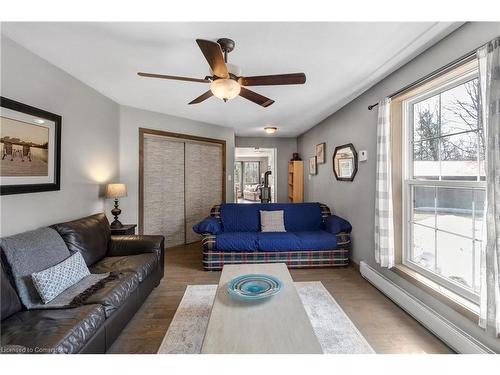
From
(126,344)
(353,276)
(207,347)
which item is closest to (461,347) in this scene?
(353,276)

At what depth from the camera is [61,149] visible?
2443 mm

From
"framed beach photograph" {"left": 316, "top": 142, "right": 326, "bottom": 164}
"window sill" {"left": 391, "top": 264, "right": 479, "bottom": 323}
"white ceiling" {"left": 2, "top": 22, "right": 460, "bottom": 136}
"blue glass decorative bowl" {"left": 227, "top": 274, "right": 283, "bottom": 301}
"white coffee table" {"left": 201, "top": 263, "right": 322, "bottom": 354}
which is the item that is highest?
"white ceiling" {"left": 2, "top": 22, "right": 460, "bottom": 136}

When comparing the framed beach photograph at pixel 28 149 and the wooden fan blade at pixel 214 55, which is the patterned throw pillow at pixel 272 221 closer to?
the wooden fan blade at pixel 214 55

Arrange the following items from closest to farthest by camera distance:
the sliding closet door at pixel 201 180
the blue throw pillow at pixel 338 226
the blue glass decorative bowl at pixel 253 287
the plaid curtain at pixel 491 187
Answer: the plaid curtain at pixel 491 187 → the blue glass decorative bowl at pixel 253 287 → the blue throw pillow at pixel 338 226 → the sliding closet door at pixel 201 180

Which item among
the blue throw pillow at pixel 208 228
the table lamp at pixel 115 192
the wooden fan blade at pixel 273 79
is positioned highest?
the wooden fan blade at pixel 273 79

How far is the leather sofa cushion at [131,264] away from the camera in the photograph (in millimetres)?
2141

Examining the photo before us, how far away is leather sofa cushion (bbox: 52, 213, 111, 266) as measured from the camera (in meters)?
2.17

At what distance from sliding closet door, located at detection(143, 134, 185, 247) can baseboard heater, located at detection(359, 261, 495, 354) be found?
327 cm

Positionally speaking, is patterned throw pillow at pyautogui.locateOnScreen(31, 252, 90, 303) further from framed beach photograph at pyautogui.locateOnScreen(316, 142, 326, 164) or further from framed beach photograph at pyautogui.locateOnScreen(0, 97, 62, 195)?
framed beach photograph at pyautogui.locateOnScreen(316, 142, 326, 164)

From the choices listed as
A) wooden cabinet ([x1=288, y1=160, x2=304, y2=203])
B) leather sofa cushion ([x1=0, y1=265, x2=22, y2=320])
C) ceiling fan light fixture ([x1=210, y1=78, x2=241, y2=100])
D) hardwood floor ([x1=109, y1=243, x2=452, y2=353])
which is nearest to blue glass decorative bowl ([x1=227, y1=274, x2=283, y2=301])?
hardwood floor ([x1=109, y1=243, x2=452, y2=353])

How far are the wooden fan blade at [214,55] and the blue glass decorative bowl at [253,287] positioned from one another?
153 centimetres

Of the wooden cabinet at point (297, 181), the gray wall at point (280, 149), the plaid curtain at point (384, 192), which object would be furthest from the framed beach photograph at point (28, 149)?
the wooden cabinet at point (297, 181)

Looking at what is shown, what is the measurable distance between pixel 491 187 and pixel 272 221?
2.68 meters

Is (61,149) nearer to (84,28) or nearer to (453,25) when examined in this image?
(84,28)
